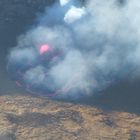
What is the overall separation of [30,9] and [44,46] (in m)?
3.46

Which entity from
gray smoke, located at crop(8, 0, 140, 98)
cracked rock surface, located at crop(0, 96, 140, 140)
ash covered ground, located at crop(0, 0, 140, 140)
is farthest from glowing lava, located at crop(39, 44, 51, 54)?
cracked rock surface, located at crop(0, 96, 140, 140)

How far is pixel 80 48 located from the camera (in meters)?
22.2

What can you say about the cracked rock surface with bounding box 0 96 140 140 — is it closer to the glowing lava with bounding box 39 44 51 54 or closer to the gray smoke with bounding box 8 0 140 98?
the gray smoke with bounding box 8 0 140 98

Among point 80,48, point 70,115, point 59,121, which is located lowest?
point 59,121

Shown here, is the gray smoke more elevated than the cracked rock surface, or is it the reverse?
the gray smoke

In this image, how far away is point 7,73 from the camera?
21.2 m

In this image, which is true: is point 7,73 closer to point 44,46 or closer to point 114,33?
point 44,46

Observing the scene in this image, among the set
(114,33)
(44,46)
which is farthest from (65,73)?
(114,33)

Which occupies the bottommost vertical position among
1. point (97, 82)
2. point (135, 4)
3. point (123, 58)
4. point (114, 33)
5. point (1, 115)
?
point (1, 115)

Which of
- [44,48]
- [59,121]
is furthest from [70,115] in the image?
[44,48]

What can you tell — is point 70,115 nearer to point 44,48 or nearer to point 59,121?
point 59,121

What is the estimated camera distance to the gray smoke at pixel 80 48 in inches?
805

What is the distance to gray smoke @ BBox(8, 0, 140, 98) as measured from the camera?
20453 mm

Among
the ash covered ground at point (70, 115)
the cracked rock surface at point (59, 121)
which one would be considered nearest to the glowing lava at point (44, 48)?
the ash covered ground at point (70, 115)
